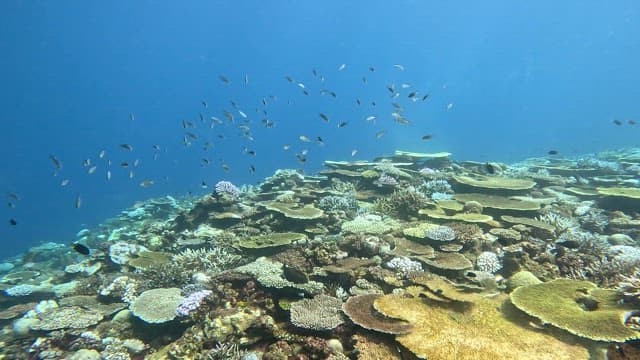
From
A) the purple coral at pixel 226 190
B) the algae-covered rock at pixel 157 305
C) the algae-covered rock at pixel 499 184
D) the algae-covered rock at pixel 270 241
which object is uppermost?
the purple coral at pixel 226 190

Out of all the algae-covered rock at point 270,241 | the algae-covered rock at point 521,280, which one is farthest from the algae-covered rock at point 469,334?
the algae-covered rock at point 270,241

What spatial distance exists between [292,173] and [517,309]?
42.9ft

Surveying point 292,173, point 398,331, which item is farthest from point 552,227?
point 292,173

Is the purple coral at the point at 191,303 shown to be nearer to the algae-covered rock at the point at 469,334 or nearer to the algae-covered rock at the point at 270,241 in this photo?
the algae-covered rock at the point at 270,241

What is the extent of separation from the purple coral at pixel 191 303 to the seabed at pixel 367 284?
22 millimetres

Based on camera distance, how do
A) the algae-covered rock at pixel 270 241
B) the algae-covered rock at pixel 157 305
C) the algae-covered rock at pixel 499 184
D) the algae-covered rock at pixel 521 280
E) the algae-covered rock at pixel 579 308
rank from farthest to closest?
the algae-covered rock at pixel 499 184, the algae-covered rock at pixel 270 241, the algae-covered rock at pixel 157 305, the algae-covered rock at pixel 521 280, the algae-covered rock at pixel 579 308

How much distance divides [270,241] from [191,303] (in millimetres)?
2933

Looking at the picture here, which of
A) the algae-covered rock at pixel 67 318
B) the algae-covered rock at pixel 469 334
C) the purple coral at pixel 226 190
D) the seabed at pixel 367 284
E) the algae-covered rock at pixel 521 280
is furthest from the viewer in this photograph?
the purple coral at pixel 226 190

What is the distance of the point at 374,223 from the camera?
1005 centimetres

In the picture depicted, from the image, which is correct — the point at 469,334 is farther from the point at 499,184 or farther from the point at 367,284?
the point at 499,184

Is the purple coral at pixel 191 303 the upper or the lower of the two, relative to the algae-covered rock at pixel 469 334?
upper

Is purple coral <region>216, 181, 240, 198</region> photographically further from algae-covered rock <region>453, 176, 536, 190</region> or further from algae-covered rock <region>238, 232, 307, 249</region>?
algae-covered rock <region>453, 176, 536, 190</region>

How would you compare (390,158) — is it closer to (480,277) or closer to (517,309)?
(480,277)

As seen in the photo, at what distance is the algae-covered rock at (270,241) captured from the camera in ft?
30.2
